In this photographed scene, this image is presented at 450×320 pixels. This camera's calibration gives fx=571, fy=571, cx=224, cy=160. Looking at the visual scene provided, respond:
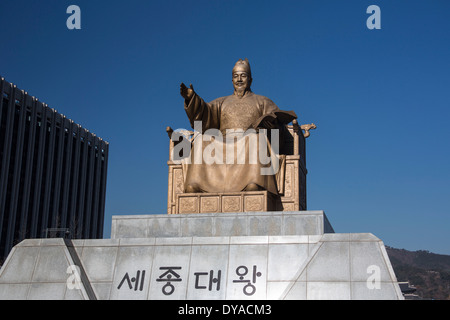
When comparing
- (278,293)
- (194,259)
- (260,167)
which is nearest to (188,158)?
(260,167)

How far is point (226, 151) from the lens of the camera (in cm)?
1069

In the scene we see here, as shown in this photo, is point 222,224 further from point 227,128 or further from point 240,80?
point 240,80

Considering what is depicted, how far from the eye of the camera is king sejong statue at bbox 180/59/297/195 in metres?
10.4

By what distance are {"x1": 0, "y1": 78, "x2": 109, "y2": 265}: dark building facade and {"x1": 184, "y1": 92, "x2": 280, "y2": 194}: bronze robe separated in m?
28.4

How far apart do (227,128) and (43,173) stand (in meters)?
34.9

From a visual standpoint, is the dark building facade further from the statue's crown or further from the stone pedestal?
the stone pedestal

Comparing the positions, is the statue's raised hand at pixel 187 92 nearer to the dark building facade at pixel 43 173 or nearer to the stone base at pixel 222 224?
the stone base at pixel 222 224

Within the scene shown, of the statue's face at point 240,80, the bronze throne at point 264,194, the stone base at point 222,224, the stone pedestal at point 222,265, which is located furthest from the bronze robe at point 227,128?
the stone pedestal at point 222,265

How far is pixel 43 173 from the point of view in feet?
143

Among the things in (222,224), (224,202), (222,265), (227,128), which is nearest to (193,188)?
(224,202)

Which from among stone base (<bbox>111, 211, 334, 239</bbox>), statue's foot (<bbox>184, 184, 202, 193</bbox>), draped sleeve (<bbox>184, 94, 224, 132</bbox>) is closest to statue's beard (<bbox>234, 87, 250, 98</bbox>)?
draped sleeve (<bbox>184, 94, 224, 132</bbox>)

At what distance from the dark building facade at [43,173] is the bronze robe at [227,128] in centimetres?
2841

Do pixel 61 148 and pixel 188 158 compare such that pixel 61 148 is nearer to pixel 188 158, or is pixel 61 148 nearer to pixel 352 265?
pixel 188 158
